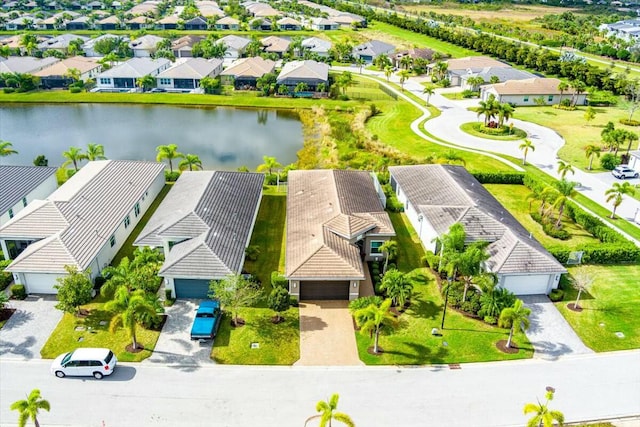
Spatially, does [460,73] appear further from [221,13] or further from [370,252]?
[221,13]

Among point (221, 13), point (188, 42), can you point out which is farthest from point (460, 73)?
point (221, 13)

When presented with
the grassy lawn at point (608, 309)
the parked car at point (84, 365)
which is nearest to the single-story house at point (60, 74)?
the parked car at point (84, 365)

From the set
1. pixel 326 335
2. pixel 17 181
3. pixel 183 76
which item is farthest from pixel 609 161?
pixel 183 76

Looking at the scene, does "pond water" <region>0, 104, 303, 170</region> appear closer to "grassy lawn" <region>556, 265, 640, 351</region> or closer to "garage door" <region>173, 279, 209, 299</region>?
"garage door" <region>173, 279, 209, 299</region>

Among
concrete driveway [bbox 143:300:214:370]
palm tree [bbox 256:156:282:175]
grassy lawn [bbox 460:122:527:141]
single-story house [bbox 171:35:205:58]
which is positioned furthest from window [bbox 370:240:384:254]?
single-story house [bbox 171:35:205:58]

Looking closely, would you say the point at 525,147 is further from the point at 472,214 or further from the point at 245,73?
the point at 245,73
